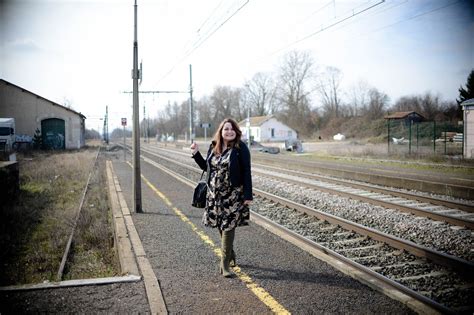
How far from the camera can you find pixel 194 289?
4.74m

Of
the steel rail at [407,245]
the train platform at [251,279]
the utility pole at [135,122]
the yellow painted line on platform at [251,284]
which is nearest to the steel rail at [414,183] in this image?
the steel rail at [407,245]

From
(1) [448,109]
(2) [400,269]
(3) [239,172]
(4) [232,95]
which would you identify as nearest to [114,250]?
(3) [239,172]

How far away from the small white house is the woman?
58.3 metres

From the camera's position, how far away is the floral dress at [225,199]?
5.06 metres

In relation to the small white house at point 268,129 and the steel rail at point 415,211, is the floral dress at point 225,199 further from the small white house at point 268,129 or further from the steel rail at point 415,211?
the small white house at point 268,129

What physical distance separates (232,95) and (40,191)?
33941mm

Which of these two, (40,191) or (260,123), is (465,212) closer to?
(40,191)

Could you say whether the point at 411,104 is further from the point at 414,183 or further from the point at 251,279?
the point at 251,279

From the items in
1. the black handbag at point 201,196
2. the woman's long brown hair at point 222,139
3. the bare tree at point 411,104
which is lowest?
the black handbag at point 201,196

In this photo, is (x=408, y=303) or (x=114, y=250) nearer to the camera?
(x=408, y=303)

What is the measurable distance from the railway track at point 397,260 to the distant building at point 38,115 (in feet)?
19.0

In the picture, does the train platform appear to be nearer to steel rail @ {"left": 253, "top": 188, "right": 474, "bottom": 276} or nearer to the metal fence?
steel rail @ {"left": 253, "top": 188, "right": 474, "bottom": 276}

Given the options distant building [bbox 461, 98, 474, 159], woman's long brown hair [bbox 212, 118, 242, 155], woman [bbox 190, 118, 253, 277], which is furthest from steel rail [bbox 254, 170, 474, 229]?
distant building [bbox 461, 98, 474, 159]

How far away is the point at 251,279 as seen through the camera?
5.08 meters
